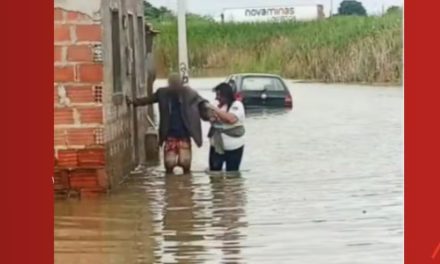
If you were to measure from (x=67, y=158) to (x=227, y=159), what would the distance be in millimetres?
3303

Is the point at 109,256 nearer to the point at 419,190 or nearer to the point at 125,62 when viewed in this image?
the point at 419,190

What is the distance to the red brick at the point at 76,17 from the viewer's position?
1434cm

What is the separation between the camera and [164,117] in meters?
16.8

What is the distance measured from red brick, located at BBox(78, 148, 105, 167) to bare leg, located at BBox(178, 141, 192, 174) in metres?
2.53

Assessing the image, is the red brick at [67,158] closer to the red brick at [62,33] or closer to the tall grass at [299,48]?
the red brick at [62,33]

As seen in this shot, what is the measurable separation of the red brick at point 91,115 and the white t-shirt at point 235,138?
242 centimetres

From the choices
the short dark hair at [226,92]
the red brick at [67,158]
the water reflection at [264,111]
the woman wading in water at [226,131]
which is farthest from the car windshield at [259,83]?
the red brick at [67,158]

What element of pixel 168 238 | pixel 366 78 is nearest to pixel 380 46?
pixel 366 78

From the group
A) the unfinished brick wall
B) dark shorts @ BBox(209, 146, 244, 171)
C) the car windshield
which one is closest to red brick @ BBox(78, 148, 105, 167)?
the unfinished brick wall

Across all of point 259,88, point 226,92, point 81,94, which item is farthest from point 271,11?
point 81,94

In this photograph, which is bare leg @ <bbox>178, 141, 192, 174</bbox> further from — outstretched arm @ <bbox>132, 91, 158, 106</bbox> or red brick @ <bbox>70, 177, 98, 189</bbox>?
red brick @ <bbox>70, 177, 98, 189</bbox>

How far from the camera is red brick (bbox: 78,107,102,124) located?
14.5 meters

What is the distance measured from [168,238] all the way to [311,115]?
62.7ft

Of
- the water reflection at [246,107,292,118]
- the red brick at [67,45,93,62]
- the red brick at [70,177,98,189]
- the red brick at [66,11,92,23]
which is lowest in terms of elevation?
the red brick at [70,177,98,189]
